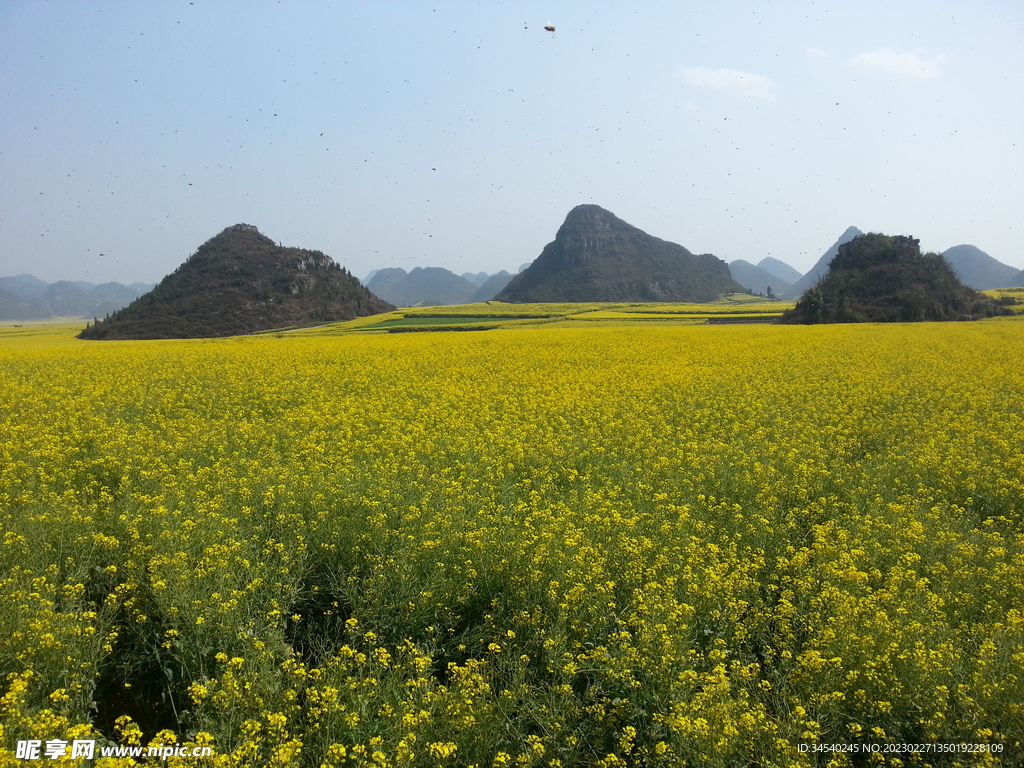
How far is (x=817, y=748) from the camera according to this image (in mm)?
3467

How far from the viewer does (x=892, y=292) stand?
49656 millimetres

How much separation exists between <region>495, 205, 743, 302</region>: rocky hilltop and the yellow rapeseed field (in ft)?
415

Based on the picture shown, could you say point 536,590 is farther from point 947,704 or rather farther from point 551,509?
point 947,704

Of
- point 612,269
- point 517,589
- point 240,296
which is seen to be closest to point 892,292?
point 517,589

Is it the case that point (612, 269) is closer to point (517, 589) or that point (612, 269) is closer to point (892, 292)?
point (892, 292)

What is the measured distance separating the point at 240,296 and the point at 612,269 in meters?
92.2

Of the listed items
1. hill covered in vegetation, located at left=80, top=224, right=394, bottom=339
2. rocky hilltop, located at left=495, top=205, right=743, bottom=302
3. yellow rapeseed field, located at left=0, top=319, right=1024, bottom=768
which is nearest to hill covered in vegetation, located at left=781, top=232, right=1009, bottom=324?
yellow rapeseed field, located at left=0, top=319, right=1024, bottom=768

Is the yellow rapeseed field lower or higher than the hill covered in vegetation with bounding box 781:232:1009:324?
lower

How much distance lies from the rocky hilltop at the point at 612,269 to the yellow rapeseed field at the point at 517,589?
4982 inches

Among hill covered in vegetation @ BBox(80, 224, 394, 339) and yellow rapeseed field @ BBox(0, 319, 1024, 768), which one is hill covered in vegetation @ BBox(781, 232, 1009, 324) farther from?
hill covered in vegetation @ BBox(80, 224, 394, 339)

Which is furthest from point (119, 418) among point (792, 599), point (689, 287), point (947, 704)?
point (689, 287)

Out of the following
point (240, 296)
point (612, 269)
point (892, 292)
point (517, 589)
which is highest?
point (612, 269)

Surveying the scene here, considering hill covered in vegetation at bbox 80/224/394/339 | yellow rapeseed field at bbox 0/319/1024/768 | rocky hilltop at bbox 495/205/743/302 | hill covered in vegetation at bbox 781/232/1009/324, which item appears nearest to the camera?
yellow rapeseed field at bbox 0/319/1024/768

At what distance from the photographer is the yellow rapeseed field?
11.8 ft
